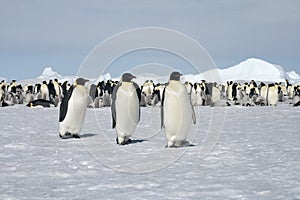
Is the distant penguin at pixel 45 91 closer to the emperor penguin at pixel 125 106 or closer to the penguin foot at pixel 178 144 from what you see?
the emperor penguin at pixel 125 106

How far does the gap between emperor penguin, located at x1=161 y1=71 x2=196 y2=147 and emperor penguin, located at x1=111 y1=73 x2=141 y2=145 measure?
31.6 inches

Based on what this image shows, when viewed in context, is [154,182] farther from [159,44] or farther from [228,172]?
[159,44]

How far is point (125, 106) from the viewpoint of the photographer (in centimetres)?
941

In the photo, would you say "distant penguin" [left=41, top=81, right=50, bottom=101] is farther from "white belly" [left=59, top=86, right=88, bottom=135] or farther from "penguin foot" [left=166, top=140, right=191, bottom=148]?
"penguin foot" [left=166, top=140, right=191, bottom=148]

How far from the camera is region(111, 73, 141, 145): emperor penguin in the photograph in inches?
367

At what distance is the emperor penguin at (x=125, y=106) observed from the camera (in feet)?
30.6

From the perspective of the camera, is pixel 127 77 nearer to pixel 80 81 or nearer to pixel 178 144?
pixel 80 81

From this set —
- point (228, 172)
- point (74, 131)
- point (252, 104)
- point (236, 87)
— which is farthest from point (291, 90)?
point (228, 172)

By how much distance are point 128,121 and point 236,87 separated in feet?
78.7

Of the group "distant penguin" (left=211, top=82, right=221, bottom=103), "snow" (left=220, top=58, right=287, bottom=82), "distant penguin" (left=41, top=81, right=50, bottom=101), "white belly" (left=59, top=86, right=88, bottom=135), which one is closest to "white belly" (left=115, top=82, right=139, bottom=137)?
"white belly" (left=59, top=86, right=88, bottom=135)

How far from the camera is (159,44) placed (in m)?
8.17

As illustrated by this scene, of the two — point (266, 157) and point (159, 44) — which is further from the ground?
point (159, 44)

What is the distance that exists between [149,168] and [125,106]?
3080 mm

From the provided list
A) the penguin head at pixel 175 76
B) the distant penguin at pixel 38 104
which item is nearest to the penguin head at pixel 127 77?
the penguin head at pixel 175 76
